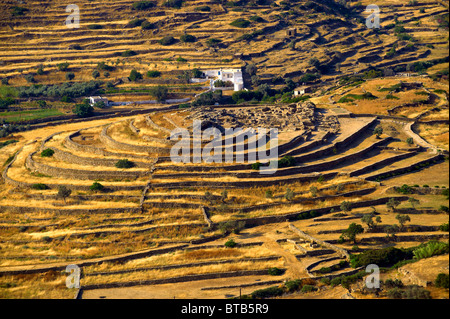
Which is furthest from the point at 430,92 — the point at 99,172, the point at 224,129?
the point at 99,172

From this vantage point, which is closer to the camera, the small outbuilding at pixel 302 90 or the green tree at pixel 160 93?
the small outbuilding at pixel 302 90

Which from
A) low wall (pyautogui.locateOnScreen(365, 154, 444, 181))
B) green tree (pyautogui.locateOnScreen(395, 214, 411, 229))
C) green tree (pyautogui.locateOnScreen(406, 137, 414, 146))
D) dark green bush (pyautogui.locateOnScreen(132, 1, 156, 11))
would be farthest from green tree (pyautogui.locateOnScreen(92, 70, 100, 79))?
green tree (pyautogui.locateOnScreen(395, 214, 411, 229))

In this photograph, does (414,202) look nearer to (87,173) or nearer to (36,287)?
(87,173)

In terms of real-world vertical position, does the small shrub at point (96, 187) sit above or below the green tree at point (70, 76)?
above

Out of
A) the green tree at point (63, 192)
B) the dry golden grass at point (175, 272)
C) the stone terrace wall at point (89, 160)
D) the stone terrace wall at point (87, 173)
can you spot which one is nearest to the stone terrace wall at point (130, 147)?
the stone terrace wall at point (89, 160)

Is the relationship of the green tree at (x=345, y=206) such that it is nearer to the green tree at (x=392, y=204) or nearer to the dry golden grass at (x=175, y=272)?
the green tree at (x=392, y=204)

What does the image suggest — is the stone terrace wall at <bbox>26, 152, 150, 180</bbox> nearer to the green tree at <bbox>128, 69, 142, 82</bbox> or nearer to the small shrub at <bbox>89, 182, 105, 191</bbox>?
the small shrub at <bbox>89, 182, 105, 191</bbox>
